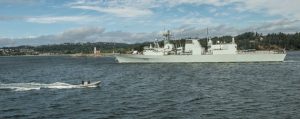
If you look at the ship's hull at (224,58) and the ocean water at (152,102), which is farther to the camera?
the ship's hull at (224,58)

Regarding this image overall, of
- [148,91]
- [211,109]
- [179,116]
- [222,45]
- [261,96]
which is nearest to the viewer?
[179,116]

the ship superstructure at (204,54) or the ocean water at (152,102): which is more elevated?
the ship superstructure at (204,54)

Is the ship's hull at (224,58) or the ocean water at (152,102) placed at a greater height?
the ship's hull at (224,58)

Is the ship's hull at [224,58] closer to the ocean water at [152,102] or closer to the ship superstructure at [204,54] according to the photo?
the ship superstructure at [204,54]

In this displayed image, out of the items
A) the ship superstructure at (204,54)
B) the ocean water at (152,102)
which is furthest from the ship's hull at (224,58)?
the ocean water at (152,102)

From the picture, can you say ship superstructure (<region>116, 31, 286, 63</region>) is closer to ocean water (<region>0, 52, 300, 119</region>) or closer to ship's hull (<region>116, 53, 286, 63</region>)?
ship's hull (<region>116, 53, 286, 63</region>)

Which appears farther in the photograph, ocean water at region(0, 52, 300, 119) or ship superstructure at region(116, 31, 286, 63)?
ship superstructure at region(116, 31, 286, 63)

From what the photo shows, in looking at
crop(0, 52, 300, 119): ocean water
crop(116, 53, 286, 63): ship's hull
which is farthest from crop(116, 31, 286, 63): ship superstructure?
crop(0, 52, 300, 119): ocean water

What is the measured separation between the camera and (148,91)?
50.3 meters

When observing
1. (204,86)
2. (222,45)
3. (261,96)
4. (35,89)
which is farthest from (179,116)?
(222,45)

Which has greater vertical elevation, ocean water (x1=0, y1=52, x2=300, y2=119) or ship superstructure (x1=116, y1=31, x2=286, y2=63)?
ship superstructure (x1=116, y1=31, x2=286, y2=63)

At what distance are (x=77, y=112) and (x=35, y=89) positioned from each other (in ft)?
62.4

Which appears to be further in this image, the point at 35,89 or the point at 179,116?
the point at 35,89

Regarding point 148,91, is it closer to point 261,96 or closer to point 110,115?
point 261,96
